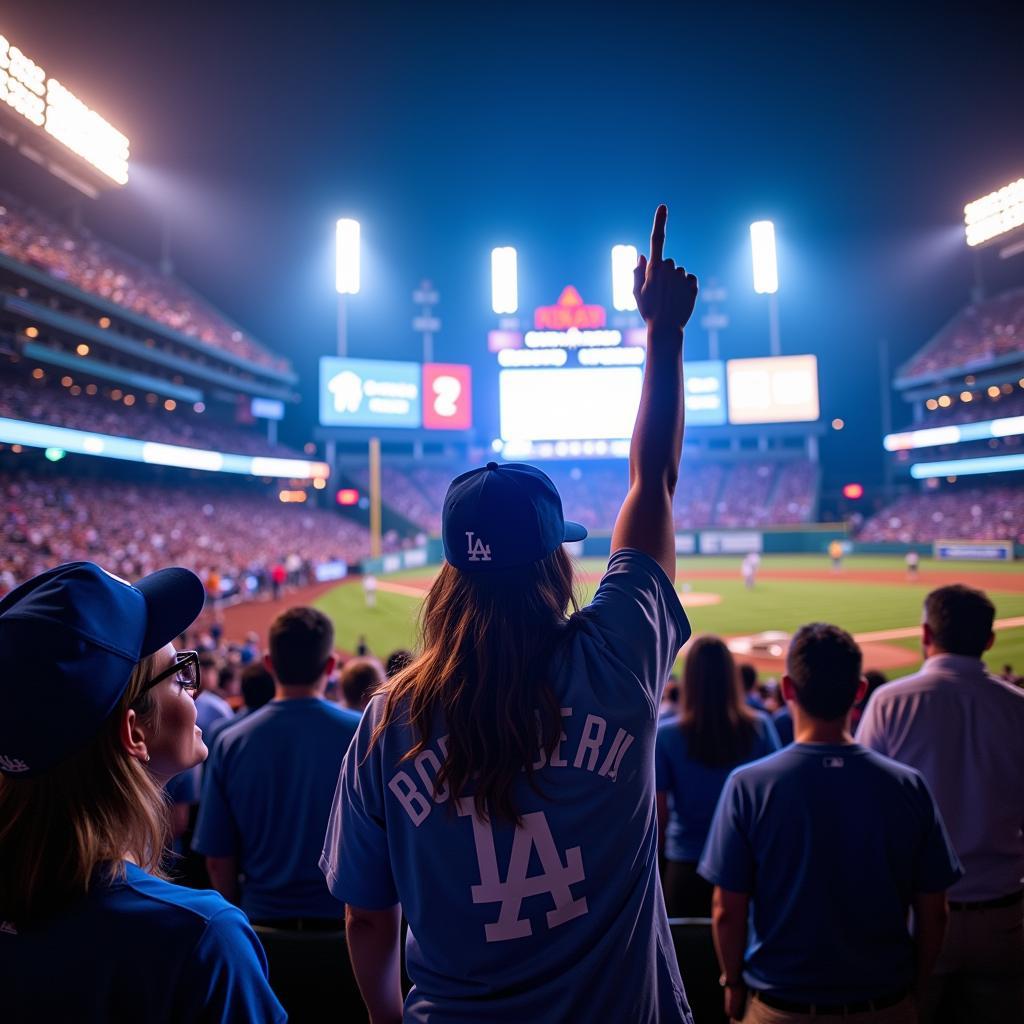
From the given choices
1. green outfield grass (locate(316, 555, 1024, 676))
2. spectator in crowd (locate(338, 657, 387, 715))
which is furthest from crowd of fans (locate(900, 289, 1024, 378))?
spectator in crowd (locate(338, 657, 387, 715))

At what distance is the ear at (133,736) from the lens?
4.39ft

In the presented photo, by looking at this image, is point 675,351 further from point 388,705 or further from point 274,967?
point 274,967

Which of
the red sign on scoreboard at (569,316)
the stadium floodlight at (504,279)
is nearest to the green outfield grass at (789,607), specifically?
the red sign on scoreboard at (569,316)

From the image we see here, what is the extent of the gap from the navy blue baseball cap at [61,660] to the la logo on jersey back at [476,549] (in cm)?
73

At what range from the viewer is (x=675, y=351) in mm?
2115

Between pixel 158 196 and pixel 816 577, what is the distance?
46372 millimetres

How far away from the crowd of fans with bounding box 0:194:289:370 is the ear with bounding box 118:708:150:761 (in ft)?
118

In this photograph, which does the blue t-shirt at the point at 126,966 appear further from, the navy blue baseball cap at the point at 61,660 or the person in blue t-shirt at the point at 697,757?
the person in blue t-shirt at the point at 697,757

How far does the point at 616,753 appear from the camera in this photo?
5.05 ft

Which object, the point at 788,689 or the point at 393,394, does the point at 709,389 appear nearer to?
the point at 393,394

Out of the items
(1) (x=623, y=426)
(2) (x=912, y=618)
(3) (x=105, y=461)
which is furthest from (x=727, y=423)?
(3) (x=105, y=461)

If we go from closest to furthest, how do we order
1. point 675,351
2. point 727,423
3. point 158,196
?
point 675,351, point 158,196, point 727,423

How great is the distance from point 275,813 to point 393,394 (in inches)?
2005

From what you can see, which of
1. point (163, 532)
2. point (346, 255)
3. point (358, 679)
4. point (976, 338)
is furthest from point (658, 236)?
point (976, 338)
